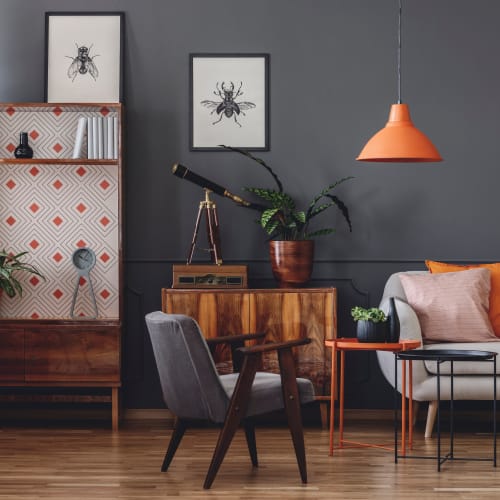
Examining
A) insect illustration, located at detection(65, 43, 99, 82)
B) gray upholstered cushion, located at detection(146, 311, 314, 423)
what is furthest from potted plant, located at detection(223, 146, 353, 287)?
gray upholstered cushion, located at detection(146, 311, 314, 423)

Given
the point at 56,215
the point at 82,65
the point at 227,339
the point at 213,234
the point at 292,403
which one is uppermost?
the point at 82,65

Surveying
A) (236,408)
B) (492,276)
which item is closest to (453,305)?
(492,276)

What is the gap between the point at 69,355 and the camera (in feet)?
16.5

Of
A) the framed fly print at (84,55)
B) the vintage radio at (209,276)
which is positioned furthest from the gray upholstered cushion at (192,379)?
the framed fly print at (84,55)

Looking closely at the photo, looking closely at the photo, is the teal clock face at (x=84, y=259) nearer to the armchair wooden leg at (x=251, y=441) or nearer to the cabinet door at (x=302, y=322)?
the cabinet door at (x=302, y=322)

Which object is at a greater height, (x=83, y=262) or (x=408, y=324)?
(x=83, y=262)

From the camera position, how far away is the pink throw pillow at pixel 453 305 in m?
4.88

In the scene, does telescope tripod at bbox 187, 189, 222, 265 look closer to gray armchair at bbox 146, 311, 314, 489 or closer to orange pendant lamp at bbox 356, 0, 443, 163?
orange pendant lamp at bbox 356, 0, 443, 163

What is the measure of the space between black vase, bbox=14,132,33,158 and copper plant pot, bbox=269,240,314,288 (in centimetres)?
155

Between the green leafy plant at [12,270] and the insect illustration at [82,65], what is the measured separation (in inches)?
45.8

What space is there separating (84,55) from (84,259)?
1.27 meters

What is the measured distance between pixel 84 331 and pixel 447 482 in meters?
2.28

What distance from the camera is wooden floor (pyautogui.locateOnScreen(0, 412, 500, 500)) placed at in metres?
3.55

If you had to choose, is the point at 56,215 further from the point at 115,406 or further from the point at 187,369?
the point at 187,369
